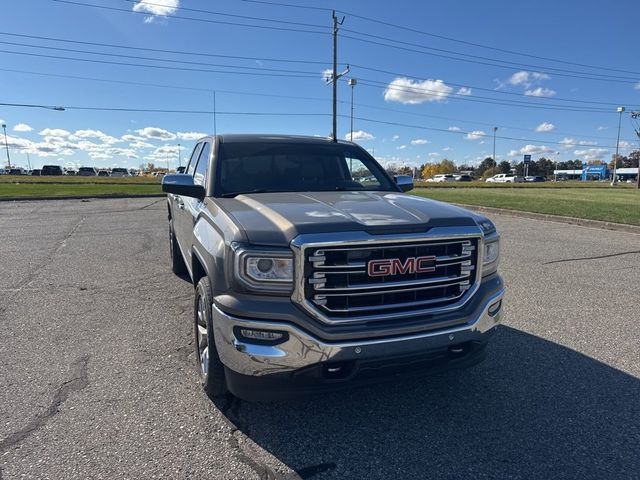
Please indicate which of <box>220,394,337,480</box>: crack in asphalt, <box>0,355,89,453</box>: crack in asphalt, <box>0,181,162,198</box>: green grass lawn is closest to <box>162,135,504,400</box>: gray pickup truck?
<box>220,394,337,480</box>: crack in asphalt

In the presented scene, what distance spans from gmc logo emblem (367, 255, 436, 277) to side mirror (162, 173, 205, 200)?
186 centimetres

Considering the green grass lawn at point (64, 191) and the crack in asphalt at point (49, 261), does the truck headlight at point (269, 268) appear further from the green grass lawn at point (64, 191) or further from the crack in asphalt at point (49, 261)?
the green grass lawn at point (64, 191)

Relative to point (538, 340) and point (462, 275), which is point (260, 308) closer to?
point (462, 275)

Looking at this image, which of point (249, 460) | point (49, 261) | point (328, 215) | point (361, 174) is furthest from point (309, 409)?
point (49, 261)

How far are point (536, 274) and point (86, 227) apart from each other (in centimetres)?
1065

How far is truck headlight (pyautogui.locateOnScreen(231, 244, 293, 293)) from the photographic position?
2.52 meters

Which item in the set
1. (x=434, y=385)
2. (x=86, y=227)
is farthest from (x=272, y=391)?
→ (x=86, y=227)

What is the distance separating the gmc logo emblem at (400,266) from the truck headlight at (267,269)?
0.48 metres

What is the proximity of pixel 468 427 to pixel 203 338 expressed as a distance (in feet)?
6.07

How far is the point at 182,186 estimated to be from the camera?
3.73 m

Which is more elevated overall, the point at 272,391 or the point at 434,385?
the point at 272,391

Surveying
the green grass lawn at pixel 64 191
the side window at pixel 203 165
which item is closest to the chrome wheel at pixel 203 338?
the side window at pixel 203 165

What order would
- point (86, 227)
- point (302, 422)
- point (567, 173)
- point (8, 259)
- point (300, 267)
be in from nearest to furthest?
point (300, 267), point (302, 422), point (8, 259), point (86, 227), point (567, 173)

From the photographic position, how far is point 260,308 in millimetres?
2480
